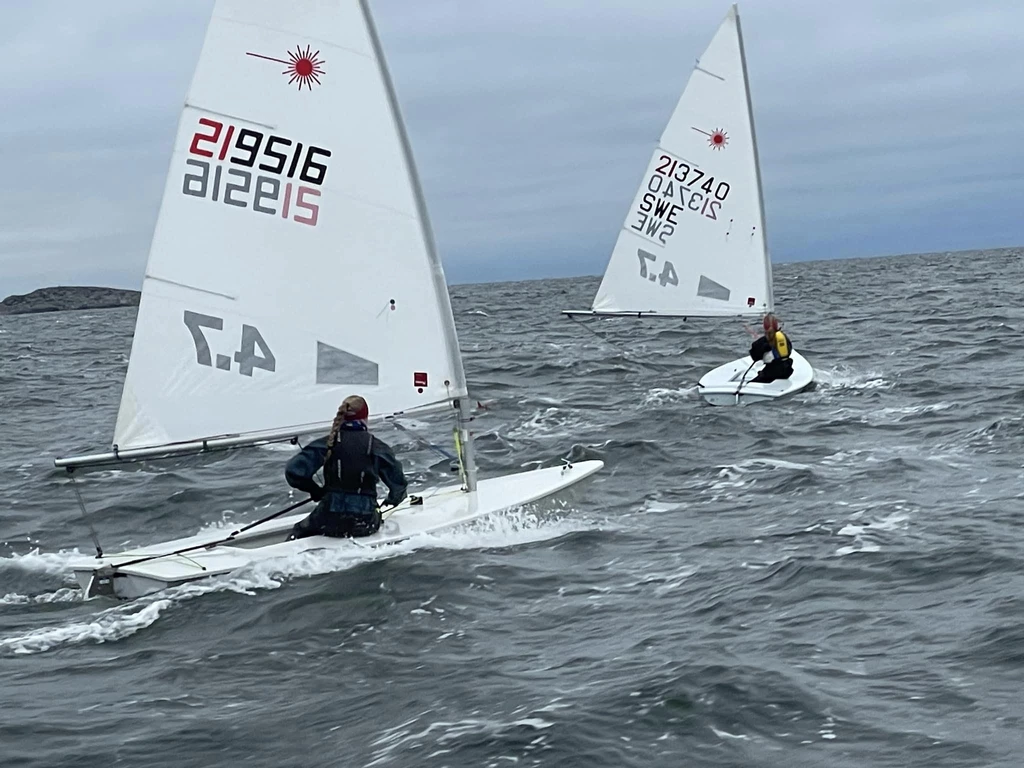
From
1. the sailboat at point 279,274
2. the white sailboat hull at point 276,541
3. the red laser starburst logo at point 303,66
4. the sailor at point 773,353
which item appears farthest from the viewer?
the sailor at point 773,353

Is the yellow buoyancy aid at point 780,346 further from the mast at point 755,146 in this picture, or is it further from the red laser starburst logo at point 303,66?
the red laser starburst logo at point 303,66

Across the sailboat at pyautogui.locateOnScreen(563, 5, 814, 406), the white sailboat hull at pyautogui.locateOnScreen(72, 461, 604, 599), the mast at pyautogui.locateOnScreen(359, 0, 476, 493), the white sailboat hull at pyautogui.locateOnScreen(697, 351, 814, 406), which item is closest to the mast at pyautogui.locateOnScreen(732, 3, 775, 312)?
the sailboat at pyautogui.locateOnScreen(563, 5, 814, 406)

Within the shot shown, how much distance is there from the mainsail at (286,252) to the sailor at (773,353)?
28.9ft

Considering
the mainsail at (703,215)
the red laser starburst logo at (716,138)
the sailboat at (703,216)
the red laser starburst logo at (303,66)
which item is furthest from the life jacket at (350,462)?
the red laser starburst logo at (716,138)

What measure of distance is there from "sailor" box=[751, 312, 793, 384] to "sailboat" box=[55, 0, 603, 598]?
8.81 meters

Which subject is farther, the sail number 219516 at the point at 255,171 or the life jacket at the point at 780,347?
the life jacket at the point at 780,347

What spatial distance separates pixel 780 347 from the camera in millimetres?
17875

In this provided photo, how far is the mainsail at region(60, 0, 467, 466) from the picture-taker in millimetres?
9211

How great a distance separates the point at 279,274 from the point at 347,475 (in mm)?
1623

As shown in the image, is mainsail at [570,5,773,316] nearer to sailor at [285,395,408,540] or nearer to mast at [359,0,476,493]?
mast at [359,0,476,493]

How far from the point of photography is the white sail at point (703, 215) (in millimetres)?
20000

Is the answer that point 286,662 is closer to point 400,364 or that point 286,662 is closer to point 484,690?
point 484,690

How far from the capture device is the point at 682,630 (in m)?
7.54

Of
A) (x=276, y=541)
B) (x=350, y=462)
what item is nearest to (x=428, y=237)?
(x=350, y=462)
